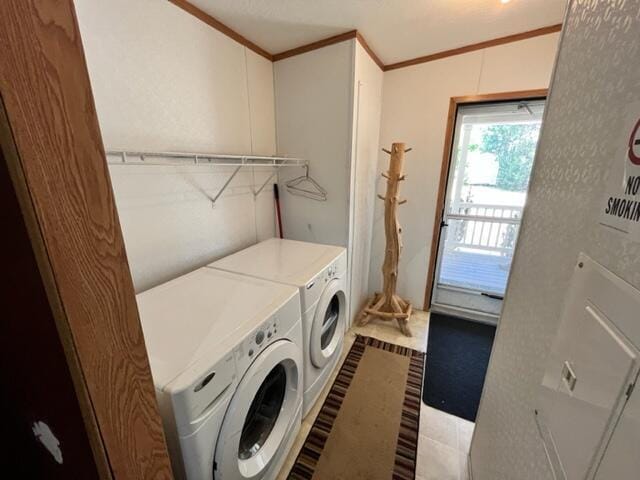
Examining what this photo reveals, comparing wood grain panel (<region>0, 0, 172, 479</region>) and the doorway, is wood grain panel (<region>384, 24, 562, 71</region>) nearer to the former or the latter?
the doorway

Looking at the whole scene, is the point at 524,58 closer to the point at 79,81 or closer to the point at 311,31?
the point at 311,31

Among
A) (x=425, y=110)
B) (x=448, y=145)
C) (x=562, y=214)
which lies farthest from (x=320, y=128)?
(x=562, y=214)

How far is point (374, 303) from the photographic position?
2.67 meters

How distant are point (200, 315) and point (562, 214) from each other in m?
1.25

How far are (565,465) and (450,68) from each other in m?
2.47

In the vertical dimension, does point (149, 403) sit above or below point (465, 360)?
above

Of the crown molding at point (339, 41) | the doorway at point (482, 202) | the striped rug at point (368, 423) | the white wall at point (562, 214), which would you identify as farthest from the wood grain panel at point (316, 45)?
the striped rug at point (368, 423)

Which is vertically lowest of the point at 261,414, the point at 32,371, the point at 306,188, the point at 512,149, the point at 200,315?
the point at 261,414

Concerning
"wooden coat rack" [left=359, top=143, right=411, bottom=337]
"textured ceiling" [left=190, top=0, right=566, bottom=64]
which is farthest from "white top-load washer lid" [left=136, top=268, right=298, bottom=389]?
"textured ceiling" [left=190, top=0, right=566, bottom=64]

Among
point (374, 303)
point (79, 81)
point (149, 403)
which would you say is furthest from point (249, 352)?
point (374, 303)

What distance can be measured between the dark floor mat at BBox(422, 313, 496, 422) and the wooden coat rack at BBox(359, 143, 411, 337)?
316 millimetres

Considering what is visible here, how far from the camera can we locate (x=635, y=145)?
43 cm

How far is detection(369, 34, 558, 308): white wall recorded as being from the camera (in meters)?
1.87

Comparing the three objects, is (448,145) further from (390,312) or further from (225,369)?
(225,369)
